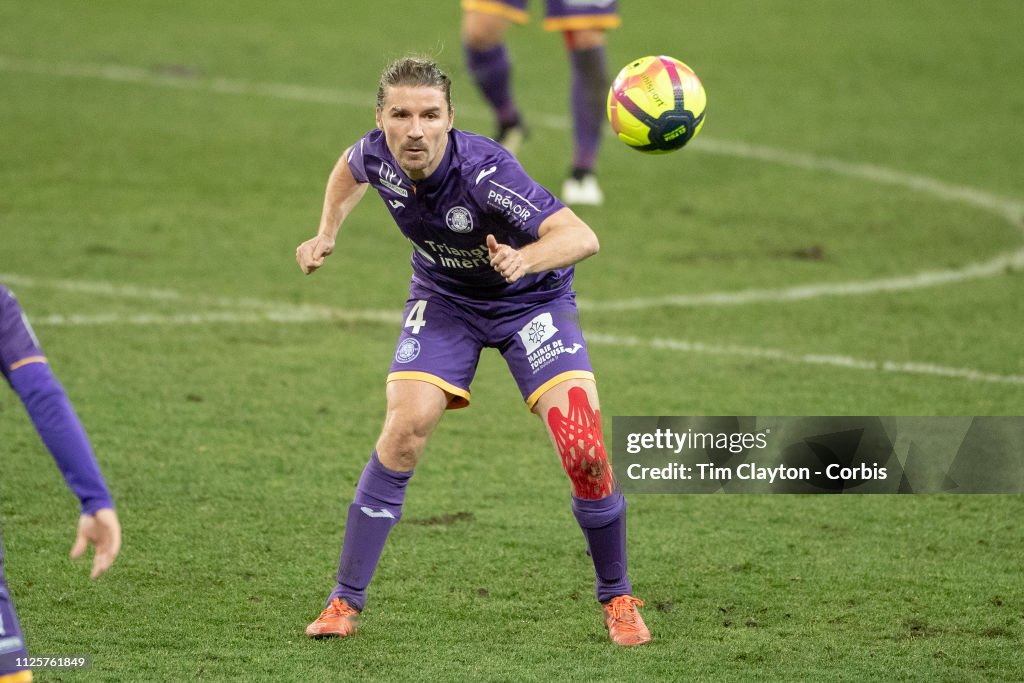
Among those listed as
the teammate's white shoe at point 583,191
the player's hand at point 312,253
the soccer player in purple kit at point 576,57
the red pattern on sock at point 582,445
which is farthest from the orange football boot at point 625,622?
the teammate's white shoe at point 583,191

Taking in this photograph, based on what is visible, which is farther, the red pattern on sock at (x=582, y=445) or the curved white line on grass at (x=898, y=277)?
the curved white line on grass at (x=898, y=277)

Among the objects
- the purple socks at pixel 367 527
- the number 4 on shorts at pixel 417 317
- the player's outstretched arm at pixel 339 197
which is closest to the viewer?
the purple socks at pixel 367 527

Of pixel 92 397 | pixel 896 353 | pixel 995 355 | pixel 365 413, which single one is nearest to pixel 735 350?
pixel 896 353

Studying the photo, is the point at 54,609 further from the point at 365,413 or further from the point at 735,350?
the point at 735,350

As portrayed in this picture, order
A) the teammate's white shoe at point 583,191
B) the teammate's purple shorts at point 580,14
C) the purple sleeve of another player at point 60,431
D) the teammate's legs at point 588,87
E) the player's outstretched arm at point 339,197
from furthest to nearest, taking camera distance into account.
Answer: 1. the teammate's white shoe at point 583,191
2. the teammate's legs at point 588,87
3. the teammate's purple shorts at point 580,14
4. the player's outstretched arm at point 339,197
5. the purple sleeve of another player at point 60,431

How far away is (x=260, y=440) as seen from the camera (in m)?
6.93

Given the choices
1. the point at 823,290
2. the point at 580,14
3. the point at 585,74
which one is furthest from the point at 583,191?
the point at 823,290

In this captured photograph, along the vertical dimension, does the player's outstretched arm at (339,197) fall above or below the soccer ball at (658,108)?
below

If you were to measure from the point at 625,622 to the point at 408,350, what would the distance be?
1.19m

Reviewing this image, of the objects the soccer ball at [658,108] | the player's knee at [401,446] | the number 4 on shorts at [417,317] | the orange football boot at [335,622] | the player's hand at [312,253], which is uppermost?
the soccer ball at [658,108]

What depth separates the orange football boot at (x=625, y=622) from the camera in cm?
502

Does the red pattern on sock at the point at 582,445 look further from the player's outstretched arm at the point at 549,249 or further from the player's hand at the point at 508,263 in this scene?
the player's hand at the point at 508,263

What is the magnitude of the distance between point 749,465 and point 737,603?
1457 mm

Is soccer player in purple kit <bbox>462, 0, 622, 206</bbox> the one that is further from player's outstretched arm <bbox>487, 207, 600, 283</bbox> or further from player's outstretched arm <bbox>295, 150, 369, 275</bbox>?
player's outstretched arm <bbox>487, 207, 600, 283</bbox>
